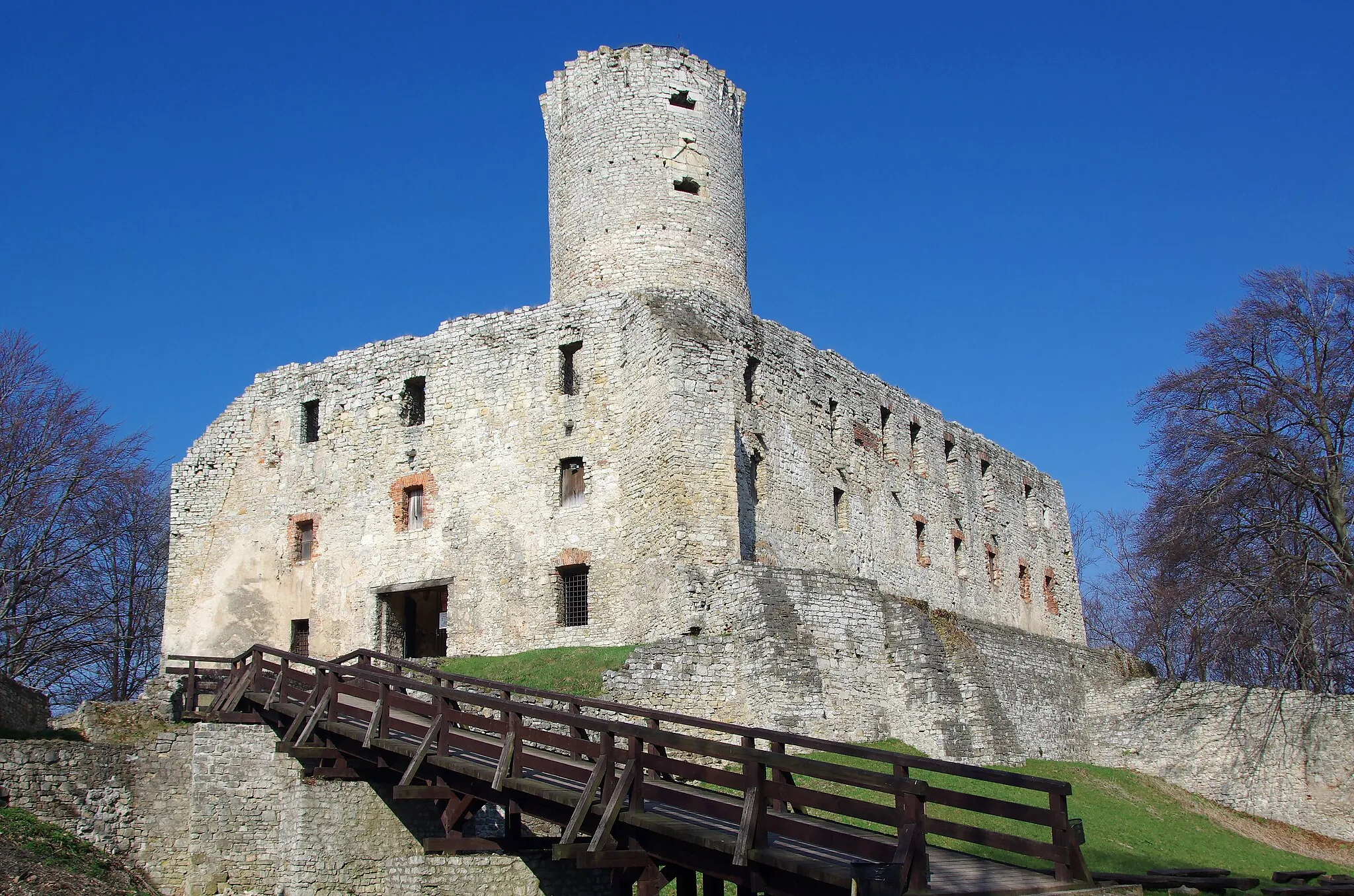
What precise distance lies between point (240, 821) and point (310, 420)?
1383 centimetres

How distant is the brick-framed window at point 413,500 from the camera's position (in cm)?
2889

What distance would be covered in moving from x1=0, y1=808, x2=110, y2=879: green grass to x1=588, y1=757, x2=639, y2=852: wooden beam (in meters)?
9.61

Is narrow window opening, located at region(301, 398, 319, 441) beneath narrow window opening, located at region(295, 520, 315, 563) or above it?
above

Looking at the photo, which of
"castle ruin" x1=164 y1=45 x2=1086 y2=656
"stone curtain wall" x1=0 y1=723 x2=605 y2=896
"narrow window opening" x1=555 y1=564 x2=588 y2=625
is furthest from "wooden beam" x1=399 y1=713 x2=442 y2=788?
"narrow window opening" x1=555 y1=564 x2=588 y2=625

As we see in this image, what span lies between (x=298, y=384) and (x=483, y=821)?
16677 millimetres

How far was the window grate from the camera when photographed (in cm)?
2700

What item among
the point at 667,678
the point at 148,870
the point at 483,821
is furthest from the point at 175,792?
the point at 667,678

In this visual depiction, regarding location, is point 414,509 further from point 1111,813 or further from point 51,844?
point 1111,813

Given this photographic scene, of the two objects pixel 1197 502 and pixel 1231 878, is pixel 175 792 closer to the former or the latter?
pixel 1231 878

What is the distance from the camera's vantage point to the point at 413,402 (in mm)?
30188

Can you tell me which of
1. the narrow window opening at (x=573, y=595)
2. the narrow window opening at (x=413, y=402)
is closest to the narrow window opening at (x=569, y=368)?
the narrow window opening at (x=413, y=402)

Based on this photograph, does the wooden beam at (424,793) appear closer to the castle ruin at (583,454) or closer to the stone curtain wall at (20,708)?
the castle ruin at (583,454)

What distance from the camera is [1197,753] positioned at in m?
29.2

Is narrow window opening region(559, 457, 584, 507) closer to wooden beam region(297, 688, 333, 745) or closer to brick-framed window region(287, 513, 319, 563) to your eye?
brick-framed window region(287, 513, 319, 563)
